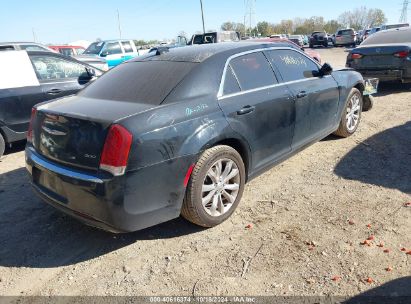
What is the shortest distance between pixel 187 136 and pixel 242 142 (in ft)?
2.39

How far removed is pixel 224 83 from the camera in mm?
3539

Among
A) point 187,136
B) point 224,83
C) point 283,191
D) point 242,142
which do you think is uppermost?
point 224,83

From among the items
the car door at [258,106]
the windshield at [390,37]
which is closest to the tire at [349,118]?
the car door at [258,106]

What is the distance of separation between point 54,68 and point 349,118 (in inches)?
198

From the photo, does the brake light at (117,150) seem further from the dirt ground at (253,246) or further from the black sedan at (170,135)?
the dirt ground at (253,246)

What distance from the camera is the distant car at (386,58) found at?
27.8 feet

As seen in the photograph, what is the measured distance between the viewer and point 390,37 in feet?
31.0

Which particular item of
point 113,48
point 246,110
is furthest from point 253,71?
point 113,48

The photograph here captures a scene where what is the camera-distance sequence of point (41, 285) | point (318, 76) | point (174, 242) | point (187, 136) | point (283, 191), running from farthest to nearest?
point (318, 76) < point (283, 191) < point (174, 242) < point (187, 136) < point (41, 285)

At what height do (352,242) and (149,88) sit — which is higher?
(149,88)

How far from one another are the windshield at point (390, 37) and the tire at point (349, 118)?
4.39m

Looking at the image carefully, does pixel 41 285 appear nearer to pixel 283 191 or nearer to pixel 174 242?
pixel 174 242

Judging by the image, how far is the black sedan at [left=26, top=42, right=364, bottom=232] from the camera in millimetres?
2791

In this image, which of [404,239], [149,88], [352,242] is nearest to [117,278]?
[149,88]
